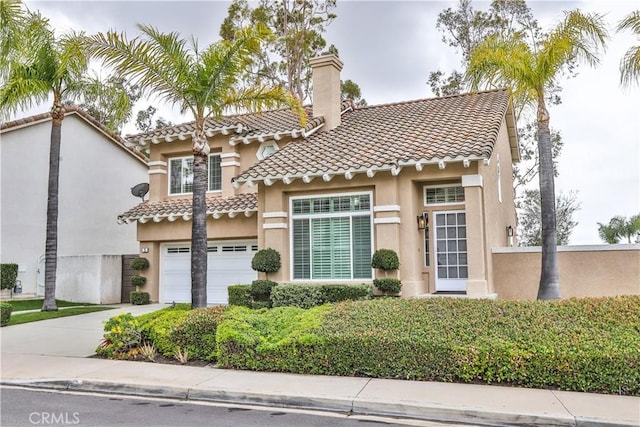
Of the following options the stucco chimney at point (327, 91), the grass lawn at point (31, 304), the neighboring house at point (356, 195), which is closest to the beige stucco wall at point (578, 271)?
the neighboring house at point (356, 195)

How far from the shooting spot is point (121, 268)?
2033 centimetres

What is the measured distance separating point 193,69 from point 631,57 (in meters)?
11.6

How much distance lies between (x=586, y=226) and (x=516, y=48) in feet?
80.4

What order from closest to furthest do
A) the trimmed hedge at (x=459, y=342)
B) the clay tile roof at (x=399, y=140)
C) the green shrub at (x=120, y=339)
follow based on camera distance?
the trimmed hedge at (x=459, y=342), the green shrub at (x=120, y=339), the clay tile roof at (x=399, y=140)

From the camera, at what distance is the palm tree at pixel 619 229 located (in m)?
29.3

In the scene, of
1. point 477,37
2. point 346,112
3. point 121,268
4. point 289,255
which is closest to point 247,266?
point 289,255

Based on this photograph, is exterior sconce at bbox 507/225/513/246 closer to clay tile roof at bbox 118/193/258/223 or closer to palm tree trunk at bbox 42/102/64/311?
clay tile roof at bbox 118/193/258/223

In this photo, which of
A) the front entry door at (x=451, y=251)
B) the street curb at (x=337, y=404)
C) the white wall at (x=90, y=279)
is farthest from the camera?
the white wall at (x=90, y=279)

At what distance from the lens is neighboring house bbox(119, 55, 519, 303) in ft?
44.2

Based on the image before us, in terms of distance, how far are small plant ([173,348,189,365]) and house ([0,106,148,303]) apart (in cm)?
1123

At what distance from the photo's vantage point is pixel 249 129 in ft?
59.8

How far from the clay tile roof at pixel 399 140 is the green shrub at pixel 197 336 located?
5654 mm

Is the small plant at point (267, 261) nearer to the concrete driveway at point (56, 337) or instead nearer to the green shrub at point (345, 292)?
the green shrub at point (345, 292)

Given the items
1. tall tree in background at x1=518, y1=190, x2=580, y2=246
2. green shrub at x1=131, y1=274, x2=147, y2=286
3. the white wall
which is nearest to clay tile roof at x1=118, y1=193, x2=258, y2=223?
the white wall
